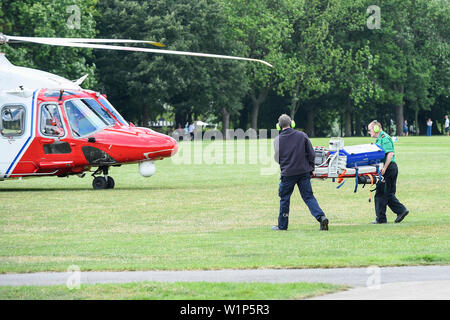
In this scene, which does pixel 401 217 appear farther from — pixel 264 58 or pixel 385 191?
pixel 264 58

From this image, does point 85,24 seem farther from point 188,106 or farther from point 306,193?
point 306,193

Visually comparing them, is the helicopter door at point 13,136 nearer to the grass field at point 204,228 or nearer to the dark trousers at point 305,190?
the grass field at point 204,228

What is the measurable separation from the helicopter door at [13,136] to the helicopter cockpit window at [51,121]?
0.34m

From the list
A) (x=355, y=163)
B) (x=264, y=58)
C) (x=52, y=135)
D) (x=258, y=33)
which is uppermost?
(x=258, y=33)

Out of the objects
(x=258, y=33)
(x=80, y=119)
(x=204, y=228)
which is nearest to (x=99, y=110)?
(x=80, y=119)

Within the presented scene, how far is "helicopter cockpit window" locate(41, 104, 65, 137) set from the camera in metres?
25.2

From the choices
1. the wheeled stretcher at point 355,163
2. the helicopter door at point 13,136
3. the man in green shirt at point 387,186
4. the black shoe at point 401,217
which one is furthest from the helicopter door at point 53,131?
the black shoe at point 401,217

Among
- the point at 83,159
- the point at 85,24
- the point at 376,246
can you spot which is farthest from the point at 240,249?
the point at 85,24

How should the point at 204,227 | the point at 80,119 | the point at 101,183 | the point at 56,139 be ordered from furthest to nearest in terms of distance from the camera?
the point at 101,183 < the point at 80,119 < the point at 56,139 < the point at 204,227

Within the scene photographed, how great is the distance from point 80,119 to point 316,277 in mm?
16248

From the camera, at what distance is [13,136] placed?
25219mm

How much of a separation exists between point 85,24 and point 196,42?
1426cm
